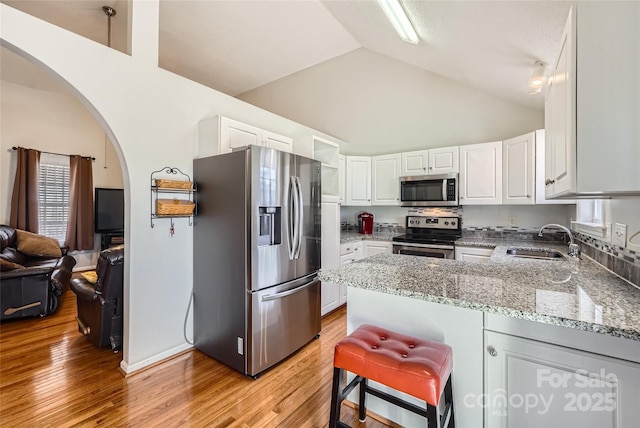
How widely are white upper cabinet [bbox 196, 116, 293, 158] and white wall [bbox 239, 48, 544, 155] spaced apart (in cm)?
222

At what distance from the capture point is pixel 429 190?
3.74m

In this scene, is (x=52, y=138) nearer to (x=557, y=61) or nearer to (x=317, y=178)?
(x=317, y=178)

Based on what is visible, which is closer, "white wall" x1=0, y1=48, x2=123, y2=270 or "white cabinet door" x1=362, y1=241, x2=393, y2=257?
"white cabinet door" x1=362, y1=241, x2=393, y2=257

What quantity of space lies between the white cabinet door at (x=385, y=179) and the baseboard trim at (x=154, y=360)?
305 cm

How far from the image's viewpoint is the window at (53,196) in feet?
16.1

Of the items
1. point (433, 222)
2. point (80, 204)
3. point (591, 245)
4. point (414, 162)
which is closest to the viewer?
point (591, 245)

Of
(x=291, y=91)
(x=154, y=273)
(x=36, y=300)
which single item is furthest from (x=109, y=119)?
(x=291, y=91)

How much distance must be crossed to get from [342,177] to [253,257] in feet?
7.75

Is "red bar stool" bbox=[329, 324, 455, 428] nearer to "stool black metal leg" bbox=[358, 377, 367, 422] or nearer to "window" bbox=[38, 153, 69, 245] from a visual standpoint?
"stool black metal leg" bbox=[358, 377, 367, 422]

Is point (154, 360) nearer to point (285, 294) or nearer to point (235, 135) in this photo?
point (285, 294)

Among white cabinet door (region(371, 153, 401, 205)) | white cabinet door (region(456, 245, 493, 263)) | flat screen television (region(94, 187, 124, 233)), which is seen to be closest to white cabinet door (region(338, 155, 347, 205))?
white cabinet door (region(371, 153, 401, 205))

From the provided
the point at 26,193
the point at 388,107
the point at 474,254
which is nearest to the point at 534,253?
the point at 474,254

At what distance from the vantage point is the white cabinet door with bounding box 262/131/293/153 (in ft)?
9.55

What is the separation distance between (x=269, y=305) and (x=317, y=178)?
130 cm
